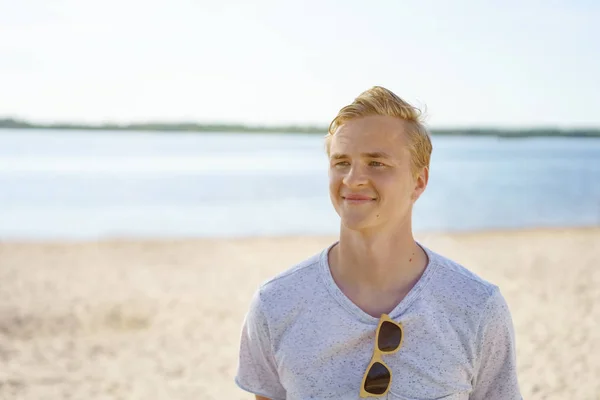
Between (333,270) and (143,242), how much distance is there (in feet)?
40.0

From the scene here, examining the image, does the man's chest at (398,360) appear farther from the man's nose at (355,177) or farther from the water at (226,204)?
the water at (226,204)

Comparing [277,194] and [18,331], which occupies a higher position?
[18,331]

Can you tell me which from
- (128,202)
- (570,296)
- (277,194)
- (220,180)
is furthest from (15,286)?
(220,180)

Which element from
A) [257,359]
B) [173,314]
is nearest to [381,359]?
[257,359]

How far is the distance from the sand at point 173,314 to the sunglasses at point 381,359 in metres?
3.86

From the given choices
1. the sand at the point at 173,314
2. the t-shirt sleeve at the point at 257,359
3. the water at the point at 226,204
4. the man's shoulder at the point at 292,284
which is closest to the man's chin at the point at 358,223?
the man's shoulder at the point at 292,284

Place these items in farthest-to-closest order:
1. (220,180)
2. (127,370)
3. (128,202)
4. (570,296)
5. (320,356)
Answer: (220,180) < (128,202) < (570,296) < (127,370) < (320,356)

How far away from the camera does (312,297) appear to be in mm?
1636

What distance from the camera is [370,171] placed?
5.23ft

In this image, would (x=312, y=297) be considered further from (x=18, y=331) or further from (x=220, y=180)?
(x=220, y=180)

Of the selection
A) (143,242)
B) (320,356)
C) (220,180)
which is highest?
(320,356)

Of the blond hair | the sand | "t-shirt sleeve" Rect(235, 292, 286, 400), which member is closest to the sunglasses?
"t-shirt sleeve" Rect(235, 292, 286, 400)

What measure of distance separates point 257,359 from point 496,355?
61cm

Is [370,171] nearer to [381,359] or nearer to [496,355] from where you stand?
[381,359]
